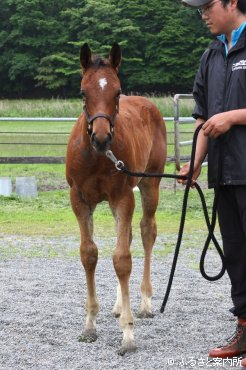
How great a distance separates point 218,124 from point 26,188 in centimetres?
901

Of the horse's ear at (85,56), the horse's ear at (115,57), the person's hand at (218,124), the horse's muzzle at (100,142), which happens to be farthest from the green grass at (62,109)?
the person's hand at (218,124)

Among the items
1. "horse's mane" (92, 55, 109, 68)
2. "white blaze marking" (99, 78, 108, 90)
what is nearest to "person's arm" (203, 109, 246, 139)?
"white blaze marking" (99, 78, 108, 90)

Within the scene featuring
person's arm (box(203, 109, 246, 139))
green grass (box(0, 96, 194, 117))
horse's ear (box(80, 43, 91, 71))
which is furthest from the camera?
green grass (box(0, 96, 194, 117))

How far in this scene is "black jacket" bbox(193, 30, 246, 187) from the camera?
13.3 ft

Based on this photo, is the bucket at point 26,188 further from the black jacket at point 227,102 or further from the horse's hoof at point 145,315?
the black jacket at point 227,102

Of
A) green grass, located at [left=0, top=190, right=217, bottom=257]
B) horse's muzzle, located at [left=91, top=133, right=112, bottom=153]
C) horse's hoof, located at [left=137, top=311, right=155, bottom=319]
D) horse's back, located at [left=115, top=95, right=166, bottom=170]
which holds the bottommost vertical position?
green grass, located at [left=0, top=190, right=217, bottom=257]

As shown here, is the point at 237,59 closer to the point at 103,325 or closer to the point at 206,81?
the point at 206,81

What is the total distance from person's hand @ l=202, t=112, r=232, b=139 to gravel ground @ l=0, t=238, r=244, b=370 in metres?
1.42

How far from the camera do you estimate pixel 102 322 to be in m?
5.41

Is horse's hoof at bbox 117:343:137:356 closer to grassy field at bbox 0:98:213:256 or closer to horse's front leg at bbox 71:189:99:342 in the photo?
horse's front leg at bbox 71:189:99:342

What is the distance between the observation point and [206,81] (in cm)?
440

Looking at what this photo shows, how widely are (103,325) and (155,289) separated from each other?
127 cm

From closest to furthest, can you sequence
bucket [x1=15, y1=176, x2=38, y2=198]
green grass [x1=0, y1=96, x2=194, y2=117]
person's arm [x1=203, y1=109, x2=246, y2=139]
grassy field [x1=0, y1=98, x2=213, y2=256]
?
person's arm [x1=203, y1=109, x2=246, y2=139], grassy field [x1=0, y1=98, x2=213, y2=256], bucket [x1=15, y1=176, x2=38, y2=198], green grass [x1=0, y1=96, x2=194, y2=117]

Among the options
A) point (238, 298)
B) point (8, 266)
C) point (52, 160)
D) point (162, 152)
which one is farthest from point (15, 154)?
point (238, 298)
